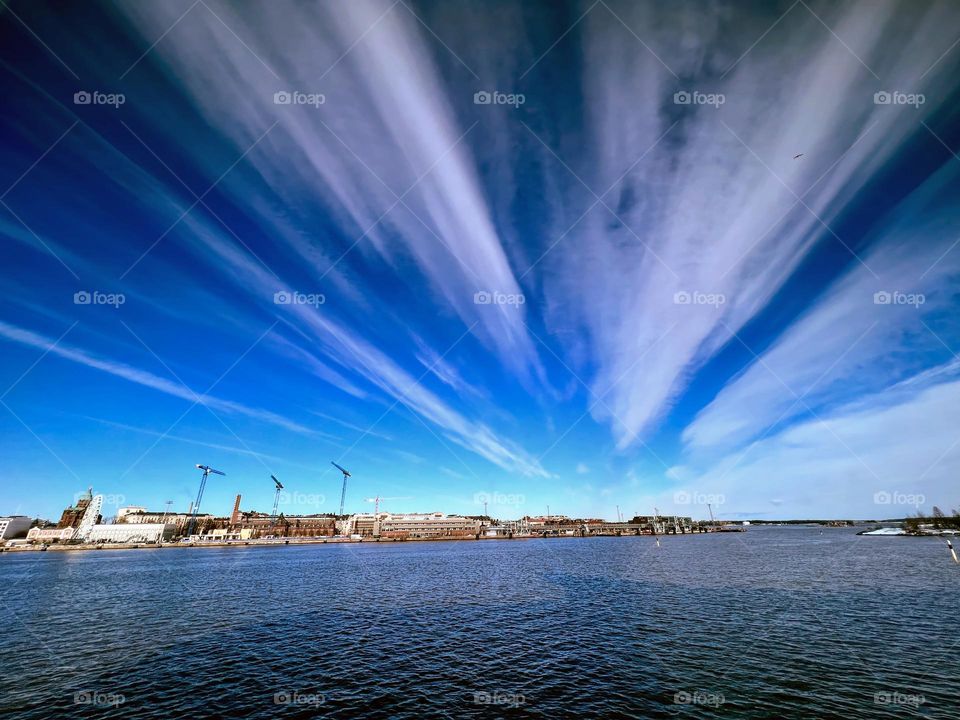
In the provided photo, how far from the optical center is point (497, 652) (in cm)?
2709

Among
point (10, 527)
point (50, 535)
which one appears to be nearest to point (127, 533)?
point (50, 535)

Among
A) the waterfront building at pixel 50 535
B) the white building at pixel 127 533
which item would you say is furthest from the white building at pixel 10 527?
the white building at pixel 127 533

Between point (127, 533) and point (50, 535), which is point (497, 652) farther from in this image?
point (50, 535)

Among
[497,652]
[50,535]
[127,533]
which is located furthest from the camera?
Result: [127,533]

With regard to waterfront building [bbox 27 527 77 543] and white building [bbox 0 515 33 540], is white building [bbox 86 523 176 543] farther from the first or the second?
white building [bbox 0 515 33 540]

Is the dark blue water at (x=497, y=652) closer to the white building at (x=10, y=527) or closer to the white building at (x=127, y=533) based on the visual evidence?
the white building at (x=127, y=533)

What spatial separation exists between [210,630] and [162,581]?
149 ft

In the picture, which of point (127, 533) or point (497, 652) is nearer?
point (497, 652)

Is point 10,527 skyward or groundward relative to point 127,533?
skyward

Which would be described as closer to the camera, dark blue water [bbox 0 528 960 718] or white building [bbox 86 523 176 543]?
dark blue water [bbox 0 528 960 718]

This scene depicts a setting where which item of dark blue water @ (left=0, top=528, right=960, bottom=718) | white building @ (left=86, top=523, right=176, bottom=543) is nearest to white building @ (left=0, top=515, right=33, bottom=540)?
white building @ (left=86, top=523, right=176, bottom=543)

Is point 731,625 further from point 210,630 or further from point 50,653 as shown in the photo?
point 50,653

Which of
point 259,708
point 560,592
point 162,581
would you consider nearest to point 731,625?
point 560,592

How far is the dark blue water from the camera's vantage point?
19.5m
